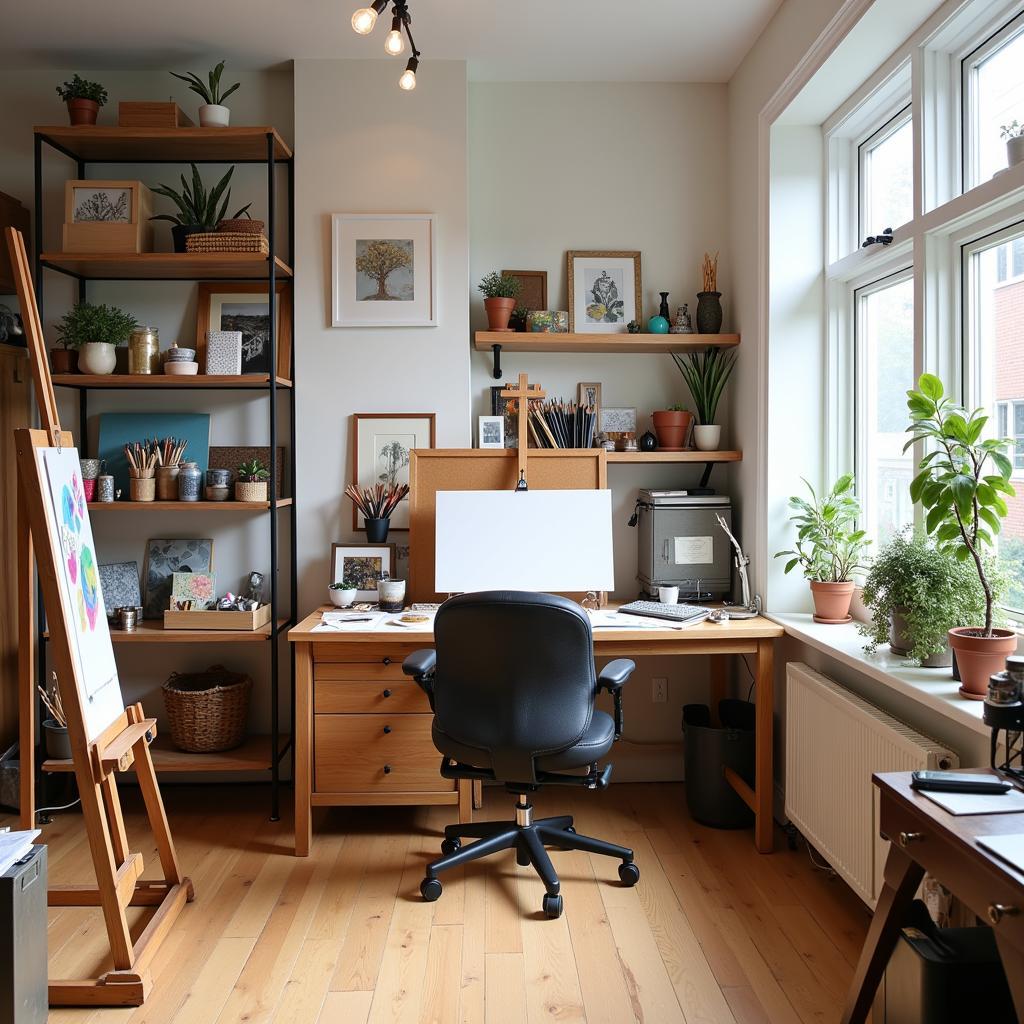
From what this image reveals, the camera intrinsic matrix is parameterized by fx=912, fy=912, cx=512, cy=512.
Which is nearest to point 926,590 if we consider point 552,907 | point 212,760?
point 552,907

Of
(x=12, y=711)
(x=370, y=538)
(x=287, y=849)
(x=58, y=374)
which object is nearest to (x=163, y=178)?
(x=58, y=374)

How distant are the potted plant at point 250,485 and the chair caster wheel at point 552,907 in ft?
5.76

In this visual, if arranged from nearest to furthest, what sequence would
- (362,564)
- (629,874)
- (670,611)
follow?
(629,874), (670,611), (362,564)

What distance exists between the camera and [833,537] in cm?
307

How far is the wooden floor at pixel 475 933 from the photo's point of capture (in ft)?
7.33

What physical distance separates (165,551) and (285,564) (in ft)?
1.61

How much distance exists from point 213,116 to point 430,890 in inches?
112

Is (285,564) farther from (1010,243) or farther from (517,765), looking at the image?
(1010,243)

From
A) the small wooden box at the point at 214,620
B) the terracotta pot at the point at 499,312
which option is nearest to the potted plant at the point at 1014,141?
the terracotta pot at the point at 499,312

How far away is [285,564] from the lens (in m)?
3.73

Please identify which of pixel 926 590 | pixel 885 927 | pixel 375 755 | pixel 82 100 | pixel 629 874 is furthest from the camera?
pixel 82 100

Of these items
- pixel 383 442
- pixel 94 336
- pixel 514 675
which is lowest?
pixel 514 675

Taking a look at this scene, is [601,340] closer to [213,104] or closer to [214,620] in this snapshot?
[213,104]

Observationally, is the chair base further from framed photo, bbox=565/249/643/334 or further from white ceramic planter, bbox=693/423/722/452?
framed photo, bbox=565/249/643/334
